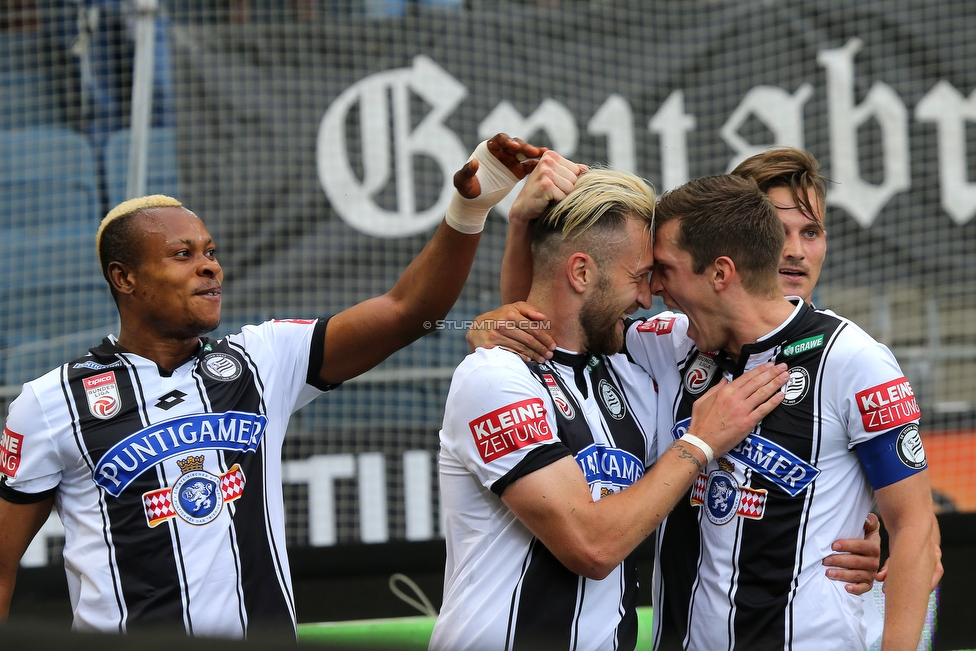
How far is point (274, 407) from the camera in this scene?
2729 millimetres

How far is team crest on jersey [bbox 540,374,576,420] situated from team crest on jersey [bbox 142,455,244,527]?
0.94 meters

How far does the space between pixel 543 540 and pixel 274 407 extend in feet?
3.29

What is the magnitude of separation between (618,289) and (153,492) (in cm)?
136

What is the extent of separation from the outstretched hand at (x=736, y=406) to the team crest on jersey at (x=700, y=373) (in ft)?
0.54

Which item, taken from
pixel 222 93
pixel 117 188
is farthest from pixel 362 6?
pixel 117 188

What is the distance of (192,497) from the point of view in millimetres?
2516

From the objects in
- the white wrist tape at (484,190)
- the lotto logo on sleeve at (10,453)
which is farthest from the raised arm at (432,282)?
the lotto logo on sleeve at (10,453)

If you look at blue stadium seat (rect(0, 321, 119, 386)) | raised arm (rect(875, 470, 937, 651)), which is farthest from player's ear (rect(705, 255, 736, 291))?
blue stadium seat (rect(0, 321, 119, 386))

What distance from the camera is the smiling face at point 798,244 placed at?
2.70 meters

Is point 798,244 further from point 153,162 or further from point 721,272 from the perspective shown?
point 153,162

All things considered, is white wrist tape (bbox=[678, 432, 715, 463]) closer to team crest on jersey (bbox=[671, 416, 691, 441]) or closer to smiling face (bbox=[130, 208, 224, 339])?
team crest on jersey (bbox=[671, 416, 691, 441])

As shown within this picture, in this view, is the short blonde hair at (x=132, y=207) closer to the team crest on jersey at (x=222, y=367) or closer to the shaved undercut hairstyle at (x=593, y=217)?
the team crest on jersey at (x=222, y=367)

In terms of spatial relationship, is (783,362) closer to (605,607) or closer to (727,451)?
(727,451)

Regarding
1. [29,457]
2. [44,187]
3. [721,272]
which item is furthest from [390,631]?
[44,187]
